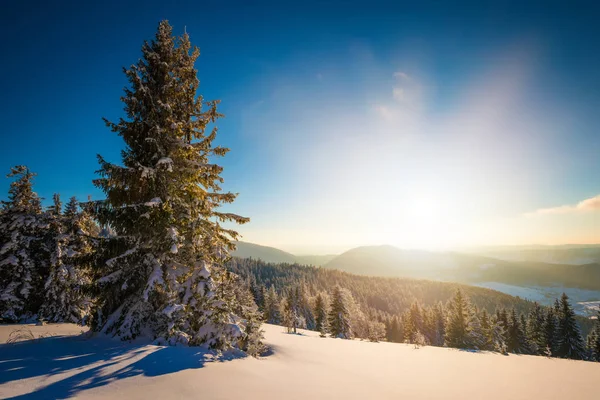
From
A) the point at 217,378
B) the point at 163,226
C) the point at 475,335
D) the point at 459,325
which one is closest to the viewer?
the point at 217,378

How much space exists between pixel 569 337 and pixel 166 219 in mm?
61636

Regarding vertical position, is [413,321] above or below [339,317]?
below

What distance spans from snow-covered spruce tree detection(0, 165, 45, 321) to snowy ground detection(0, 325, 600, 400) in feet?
51.9

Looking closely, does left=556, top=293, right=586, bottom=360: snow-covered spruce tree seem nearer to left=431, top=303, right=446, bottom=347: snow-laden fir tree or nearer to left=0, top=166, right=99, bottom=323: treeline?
left=431, top=303, right=446, bottom=347: snow-laden fir tree

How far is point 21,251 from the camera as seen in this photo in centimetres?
1869

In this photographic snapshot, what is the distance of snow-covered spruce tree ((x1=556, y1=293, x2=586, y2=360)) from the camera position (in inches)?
1576

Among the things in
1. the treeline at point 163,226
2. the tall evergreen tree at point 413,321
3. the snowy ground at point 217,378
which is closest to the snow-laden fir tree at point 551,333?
the tall evergreen tree at point 413,321

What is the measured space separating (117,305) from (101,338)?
103 centimetres

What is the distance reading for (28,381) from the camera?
15.3 feet

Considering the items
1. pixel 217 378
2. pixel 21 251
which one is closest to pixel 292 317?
pixel 21 251

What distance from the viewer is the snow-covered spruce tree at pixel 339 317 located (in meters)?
43.7

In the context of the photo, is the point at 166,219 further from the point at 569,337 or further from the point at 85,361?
the point at 569,337

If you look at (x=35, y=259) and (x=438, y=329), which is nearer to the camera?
(x=35, y=259)

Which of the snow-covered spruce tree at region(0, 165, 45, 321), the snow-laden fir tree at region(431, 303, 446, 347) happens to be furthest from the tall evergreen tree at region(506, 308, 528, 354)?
the snow-covered spruce tree at region(0, 165, 45, 321)
